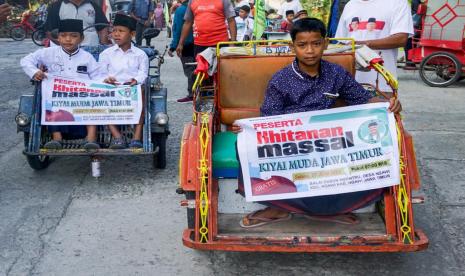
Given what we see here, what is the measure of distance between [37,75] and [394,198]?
373cm

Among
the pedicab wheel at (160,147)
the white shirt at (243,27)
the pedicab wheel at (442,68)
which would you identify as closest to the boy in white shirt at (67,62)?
the pedicab wheel at (160,147)

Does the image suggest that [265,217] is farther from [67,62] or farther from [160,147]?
[67,62]

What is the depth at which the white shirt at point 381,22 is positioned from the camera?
197 inches

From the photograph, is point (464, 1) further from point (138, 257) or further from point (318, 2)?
point (138, 257)

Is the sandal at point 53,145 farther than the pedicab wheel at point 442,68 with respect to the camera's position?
No

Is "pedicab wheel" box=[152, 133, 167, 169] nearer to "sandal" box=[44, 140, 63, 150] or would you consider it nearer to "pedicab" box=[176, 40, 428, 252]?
"sandal" box=[44, 140, 63, 150]

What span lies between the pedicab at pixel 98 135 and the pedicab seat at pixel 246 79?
107cm

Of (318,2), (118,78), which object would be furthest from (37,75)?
(318,2)

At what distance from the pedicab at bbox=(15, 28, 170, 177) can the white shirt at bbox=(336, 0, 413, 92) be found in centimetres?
204

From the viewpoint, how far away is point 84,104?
18.4ft

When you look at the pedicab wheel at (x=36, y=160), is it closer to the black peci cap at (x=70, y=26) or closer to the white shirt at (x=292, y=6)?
the black peci cap at (x=70, y=26)

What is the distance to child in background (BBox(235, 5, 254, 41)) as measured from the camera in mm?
14258

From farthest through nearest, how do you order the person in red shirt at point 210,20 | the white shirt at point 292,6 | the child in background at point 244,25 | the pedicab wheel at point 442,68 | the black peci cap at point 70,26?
1. the child in background at point 244,25
2. the white shirt at point 292,6
3. the pedicab wheel at point 442,68
4. the person in red shirt at point 210,20
5. the black peci cap at point 70,26

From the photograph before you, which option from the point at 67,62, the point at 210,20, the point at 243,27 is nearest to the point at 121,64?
the point at 67,62
